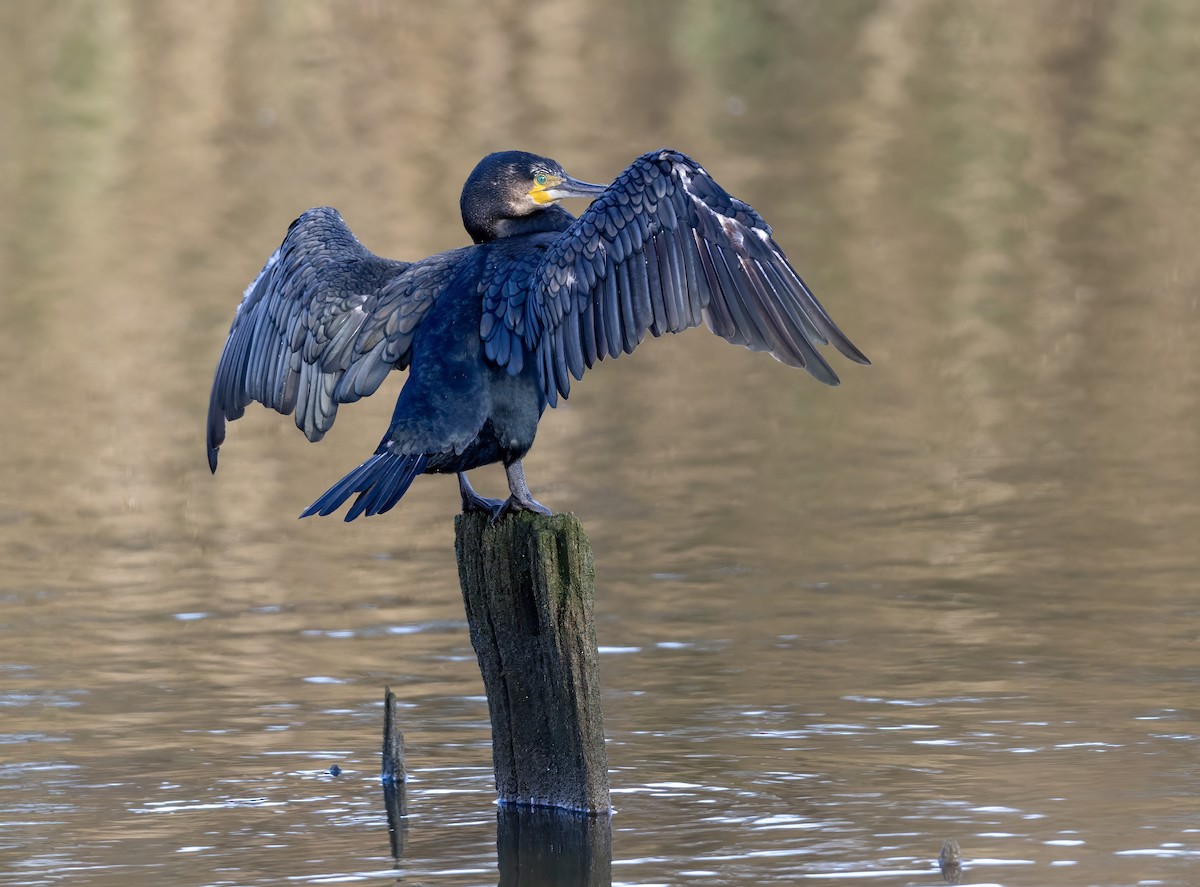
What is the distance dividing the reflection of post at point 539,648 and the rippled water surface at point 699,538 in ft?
0.63

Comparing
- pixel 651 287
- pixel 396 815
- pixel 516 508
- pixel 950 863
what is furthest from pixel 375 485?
pixel 950 863

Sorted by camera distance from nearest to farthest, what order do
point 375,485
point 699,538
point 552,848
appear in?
point 375,485 → point 552,848 → point 699,538

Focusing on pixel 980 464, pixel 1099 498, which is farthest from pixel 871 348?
pixel 1099 498

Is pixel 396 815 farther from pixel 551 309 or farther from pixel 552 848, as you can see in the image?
pixel 551 309

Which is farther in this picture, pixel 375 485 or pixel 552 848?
pixel 552 848

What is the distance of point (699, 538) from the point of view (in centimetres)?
1189

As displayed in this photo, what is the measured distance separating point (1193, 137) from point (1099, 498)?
14.4m

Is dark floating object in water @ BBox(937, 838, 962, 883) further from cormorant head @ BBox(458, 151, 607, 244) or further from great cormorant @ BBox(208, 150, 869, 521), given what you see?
cormorant head @ BBox(458, 151, 607, 244)

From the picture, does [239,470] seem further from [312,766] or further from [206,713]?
[312,766]

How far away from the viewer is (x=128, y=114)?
1201 inches

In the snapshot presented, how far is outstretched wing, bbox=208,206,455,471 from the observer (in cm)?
780

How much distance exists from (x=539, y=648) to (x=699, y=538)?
15.6ft

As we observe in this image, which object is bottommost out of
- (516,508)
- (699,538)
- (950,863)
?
(950,863)

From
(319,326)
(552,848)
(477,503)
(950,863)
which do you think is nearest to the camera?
(950,863)
